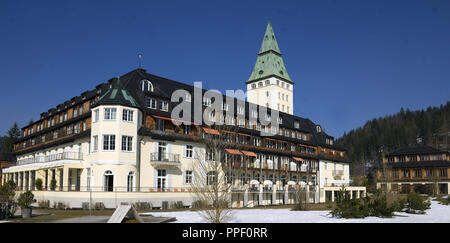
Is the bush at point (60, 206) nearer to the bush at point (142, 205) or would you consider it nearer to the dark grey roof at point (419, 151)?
the bush at point (142, 205)

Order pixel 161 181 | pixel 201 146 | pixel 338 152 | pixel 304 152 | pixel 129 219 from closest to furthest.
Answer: pixel 129 219, pixel 161 181, pixel 201 146, pixel 304 152, pixel 338 152

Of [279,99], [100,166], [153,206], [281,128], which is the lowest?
[153,206]

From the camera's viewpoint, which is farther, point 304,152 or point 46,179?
point 304,152

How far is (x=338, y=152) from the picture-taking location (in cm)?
7275

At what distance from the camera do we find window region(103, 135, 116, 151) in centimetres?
3781

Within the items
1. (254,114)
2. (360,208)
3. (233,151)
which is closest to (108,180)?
(233,151)

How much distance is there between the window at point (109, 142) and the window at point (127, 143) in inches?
34.8

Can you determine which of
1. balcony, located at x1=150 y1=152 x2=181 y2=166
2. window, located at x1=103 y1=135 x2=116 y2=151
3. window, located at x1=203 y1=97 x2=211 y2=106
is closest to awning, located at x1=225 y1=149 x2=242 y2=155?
balcony, located at x1=150 y1=152 x2=181 y2=166

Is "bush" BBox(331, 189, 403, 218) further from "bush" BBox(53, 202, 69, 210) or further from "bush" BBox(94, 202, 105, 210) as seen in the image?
"bush" BBox(53, 202, 69, 210)

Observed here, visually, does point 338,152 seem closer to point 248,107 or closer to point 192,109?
point 248,107

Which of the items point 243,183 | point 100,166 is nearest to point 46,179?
point 100,166

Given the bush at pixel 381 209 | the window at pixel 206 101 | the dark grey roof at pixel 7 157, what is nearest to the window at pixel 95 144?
the window at pixel 206 101

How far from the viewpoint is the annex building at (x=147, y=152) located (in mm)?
37938

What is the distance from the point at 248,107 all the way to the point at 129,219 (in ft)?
132
